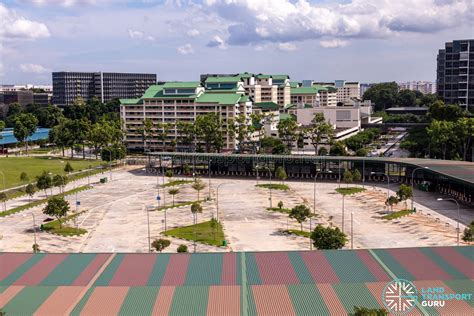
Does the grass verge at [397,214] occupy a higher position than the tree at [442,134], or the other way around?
the tree at [442,134]

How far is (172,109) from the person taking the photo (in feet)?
563

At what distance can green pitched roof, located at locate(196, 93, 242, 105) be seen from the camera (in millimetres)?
166450

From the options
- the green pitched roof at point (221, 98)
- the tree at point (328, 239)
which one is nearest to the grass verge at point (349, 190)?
the tree at point (328, 239)

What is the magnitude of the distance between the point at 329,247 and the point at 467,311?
19460mm

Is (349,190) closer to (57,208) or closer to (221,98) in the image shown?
(57,208)

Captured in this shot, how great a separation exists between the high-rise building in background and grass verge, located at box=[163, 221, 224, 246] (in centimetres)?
14386

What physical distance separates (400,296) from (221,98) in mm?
134100

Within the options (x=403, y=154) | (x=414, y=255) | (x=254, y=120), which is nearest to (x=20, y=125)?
(x=254, y=120)

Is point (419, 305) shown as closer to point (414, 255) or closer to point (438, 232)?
point (414, 255)

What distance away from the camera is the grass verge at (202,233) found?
6631 cm

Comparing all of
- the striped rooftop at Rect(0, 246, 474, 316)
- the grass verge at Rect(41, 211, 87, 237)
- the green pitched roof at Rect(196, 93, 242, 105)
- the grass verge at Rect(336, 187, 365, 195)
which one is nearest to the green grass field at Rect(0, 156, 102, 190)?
the grass verge at Rect(41, 211, 87, 237)

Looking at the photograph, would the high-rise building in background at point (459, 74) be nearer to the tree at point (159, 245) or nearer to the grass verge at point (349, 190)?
the grass verge at point (349, 190)

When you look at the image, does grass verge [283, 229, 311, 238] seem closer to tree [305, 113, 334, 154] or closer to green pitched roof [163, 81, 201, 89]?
tree [305, 113, 334, 154]

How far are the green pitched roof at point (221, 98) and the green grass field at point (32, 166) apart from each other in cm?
4016
